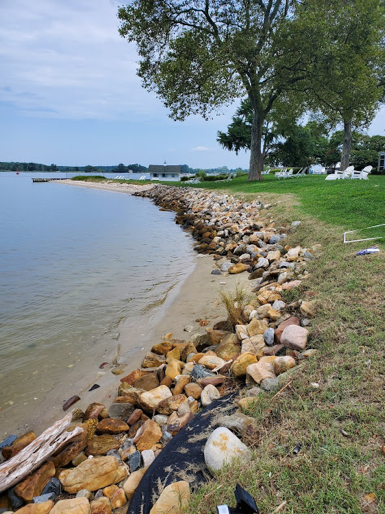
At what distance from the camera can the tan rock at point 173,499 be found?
2.11 m

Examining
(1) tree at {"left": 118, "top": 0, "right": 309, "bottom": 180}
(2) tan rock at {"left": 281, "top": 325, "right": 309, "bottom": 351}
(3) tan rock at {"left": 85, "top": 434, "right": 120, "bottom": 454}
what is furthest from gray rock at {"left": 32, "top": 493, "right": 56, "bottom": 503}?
(1) tree at {"left": 118, "top": 0, "right": 309, "bottom": 180}

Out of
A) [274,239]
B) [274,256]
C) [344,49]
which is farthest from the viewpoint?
[344,49]

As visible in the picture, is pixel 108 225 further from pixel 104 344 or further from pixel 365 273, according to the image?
pixel 365 273

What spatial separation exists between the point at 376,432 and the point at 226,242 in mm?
8739

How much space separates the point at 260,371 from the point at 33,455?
6.80 feet

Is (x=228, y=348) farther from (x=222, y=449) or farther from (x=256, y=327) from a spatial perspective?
(x=222, y=449)

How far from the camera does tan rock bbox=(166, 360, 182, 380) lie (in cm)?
397

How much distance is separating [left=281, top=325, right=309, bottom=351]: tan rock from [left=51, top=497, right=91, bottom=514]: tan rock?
7.56ft

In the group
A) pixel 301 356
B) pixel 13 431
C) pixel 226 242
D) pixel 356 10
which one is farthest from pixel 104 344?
pixel 356 10

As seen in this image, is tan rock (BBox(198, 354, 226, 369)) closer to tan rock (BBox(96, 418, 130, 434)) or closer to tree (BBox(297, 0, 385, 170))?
tan rock (BBox(96, 418, 130, 434))

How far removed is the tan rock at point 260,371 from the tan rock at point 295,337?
0.39 meters

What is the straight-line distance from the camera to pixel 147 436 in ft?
9.74

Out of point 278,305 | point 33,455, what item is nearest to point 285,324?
point 278,305

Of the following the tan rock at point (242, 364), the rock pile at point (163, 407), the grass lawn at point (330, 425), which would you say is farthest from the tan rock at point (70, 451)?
the tan rock at point (242, 364)
